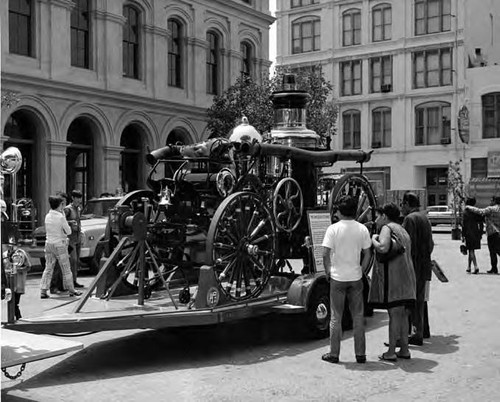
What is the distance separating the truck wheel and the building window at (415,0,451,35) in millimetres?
43735

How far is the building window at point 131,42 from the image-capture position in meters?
26.5

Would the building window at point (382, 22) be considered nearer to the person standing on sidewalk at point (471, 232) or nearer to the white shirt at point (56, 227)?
the person standing on sidewalk at point (471, 232)

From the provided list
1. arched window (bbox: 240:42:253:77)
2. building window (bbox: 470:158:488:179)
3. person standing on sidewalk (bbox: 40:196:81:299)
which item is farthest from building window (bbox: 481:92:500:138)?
person standing on sidewalk (bbox: 40:196:81:299)

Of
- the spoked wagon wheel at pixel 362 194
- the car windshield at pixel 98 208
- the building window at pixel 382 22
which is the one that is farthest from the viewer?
the building window at pixel 382 22

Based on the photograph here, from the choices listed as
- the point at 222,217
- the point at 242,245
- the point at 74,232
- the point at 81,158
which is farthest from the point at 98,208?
the point at 222,217

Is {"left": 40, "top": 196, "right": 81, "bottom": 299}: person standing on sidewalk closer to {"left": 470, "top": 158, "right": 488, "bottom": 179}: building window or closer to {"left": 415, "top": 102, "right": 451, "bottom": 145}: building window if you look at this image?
{"left": 470, "top": 158, "right": 488, "bottom": 179}: building window

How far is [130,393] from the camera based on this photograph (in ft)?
21.5

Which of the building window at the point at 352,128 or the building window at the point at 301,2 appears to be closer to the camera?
the building window at the point at 352,128

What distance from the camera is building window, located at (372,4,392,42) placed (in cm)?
5109

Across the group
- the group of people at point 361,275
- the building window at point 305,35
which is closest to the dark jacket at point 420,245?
the group of people at point 361,275

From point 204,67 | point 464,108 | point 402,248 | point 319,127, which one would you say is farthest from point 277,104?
point 464,108

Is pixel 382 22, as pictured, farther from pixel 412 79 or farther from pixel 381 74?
pixel 412 79

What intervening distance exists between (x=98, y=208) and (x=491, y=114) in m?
35.7

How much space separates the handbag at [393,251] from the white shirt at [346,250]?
337mm
